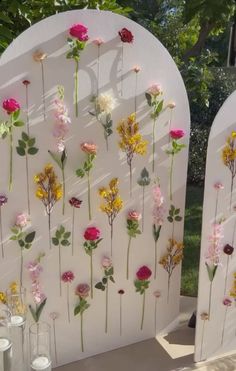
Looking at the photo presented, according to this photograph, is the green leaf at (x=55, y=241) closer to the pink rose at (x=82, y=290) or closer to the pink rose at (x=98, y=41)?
the pink rose at (x=82, y=290)

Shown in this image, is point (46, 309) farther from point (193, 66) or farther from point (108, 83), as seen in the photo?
point (193, 66)

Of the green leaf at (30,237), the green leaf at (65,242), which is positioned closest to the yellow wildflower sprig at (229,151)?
the green leaf at (65,242)

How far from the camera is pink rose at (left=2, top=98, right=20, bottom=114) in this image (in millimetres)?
1991

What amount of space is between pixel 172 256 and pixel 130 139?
0.72 m

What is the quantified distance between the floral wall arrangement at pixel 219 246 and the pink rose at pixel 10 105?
0.94 metres

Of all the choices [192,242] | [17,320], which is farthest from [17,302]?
[192,242]

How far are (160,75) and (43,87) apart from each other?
0.59 meters

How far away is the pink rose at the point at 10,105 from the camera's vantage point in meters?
1.99

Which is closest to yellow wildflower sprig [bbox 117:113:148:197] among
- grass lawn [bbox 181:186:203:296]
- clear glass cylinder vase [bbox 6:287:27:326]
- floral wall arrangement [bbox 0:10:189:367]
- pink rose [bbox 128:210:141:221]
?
floral wall arrangement [bbox 0:10:189:367]

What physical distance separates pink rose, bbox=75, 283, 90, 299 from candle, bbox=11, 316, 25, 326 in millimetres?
326

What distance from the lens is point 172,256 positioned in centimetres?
254

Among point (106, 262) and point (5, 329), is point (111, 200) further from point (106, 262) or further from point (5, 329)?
point (5, 329)

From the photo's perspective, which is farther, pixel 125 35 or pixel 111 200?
pixel 111 200

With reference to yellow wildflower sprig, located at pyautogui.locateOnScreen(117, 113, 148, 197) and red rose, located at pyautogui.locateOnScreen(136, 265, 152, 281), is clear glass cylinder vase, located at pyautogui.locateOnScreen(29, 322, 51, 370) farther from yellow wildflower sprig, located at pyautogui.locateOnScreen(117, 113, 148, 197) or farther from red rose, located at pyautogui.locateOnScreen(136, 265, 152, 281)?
yellow wildflower sprig, located at pyautogui.locateOnScreen(117, 113, 148, 197)
